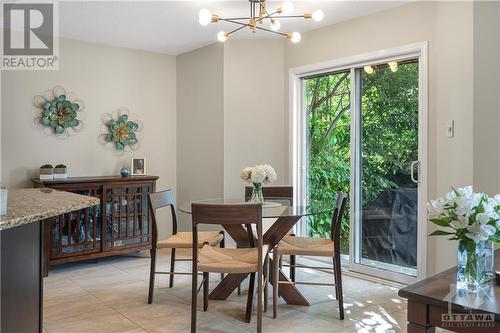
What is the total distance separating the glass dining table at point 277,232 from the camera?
2.94 meters

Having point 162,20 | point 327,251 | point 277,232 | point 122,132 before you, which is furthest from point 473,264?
point 122,132

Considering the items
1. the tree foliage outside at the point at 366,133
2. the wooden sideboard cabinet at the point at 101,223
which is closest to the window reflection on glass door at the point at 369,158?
the tree foliage outside at the point at 366,133

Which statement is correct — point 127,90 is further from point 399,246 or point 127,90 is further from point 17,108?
point 399,246

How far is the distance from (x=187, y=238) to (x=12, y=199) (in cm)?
154

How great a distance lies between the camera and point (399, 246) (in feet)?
12.3

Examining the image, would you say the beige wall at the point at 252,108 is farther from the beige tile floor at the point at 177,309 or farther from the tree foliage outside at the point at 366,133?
the beige tile floor at the point at 177,309

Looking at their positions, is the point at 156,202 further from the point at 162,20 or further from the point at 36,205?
the point at 162,20

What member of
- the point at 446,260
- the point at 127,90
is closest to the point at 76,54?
the point at 127,90

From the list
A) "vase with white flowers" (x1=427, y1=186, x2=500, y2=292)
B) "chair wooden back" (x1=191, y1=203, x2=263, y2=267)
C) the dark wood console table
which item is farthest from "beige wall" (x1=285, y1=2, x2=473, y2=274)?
the dark wood console table

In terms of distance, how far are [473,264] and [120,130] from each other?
4091 millimetres

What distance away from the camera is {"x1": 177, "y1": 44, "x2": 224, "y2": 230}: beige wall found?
4641 millimetres

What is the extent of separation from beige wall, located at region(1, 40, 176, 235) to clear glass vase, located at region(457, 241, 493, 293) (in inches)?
159

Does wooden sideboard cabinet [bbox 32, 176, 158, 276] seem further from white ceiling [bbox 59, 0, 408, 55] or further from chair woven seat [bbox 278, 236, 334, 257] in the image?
chair woven seat [bbox 278, 236, 334, 257]

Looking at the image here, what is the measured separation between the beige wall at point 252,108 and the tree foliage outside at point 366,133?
36 cm
